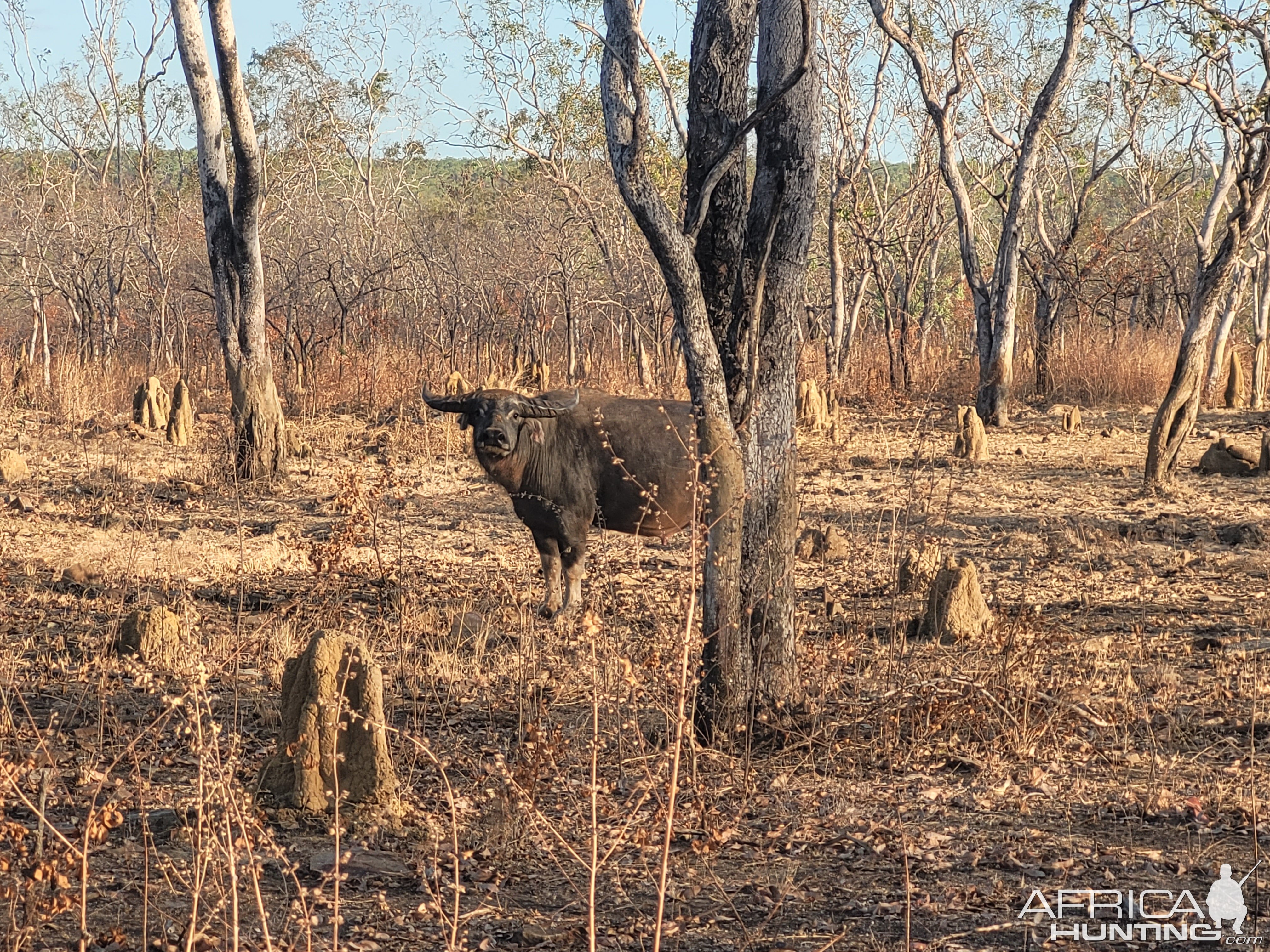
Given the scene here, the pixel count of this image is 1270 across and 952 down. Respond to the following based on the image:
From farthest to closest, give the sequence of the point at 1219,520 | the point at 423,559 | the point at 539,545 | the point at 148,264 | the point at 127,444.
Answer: the point at 148,264 → the point at 127,444 → the point at 1219,520 → the point at 423,559 → the point at 539,545

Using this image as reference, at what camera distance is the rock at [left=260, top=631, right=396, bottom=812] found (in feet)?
15.0

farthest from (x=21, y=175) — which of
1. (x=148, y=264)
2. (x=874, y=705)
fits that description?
(x=874, y=705)

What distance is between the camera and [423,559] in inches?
376

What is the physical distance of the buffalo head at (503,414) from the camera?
8.05 metres

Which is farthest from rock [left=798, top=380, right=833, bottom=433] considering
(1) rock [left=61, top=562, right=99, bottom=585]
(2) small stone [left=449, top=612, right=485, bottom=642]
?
(1) rock [left=61, top=562, right=99, bottom=585]

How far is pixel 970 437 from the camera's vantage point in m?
13.7

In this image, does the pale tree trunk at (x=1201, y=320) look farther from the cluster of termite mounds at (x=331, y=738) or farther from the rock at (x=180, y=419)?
the rock at (x=180, y=419)

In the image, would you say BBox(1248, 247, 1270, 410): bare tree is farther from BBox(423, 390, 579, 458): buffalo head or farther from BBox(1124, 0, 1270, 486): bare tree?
BBox(423, 390, 579, 458): buffalo head

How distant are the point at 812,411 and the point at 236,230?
23.4ft

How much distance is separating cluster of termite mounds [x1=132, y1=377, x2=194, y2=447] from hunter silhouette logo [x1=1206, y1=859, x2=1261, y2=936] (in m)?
A: 12.2

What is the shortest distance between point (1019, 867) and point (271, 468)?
9.28m

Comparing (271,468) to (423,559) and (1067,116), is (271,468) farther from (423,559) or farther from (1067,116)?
(1067,116)

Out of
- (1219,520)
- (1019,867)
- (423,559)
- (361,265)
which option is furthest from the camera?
(361,265)

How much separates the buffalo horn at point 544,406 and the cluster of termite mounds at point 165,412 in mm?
7251
